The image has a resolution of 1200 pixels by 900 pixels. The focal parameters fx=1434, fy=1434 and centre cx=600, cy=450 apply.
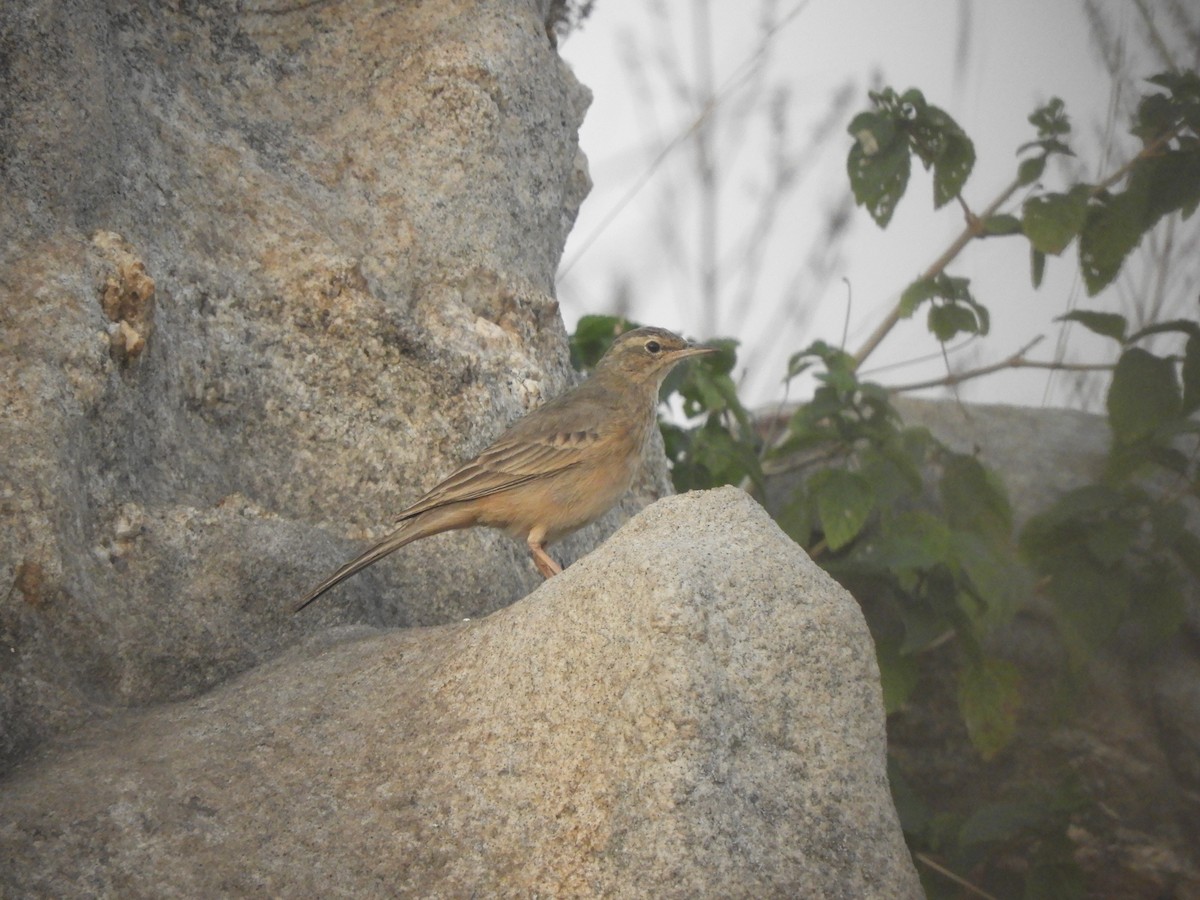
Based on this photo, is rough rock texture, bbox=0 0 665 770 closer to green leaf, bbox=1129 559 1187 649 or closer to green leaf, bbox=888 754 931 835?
green leaf, bbox=888 754 931 835

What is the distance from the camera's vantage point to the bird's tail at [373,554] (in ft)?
12.5

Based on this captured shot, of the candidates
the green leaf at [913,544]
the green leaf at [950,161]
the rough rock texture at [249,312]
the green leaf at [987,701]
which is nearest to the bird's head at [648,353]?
the rough rock texture at [249,312]

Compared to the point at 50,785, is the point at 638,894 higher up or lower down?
lower down

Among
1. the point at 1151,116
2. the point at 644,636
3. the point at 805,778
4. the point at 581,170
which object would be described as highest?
the point at 1151,116

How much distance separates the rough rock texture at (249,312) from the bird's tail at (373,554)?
0.13 metres

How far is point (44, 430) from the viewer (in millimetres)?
3205

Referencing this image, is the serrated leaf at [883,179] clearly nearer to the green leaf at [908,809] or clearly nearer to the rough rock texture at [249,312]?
the rough rock texture at [249,312]

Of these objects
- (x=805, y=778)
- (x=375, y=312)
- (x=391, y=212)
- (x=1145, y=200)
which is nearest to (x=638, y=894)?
(x=805, y=778)

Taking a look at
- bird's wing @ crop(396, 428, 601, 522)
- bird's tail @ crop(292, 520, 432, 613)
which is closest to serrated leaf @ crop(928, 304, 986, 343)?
bird's wing @ crop(396, 428, 601, 522)

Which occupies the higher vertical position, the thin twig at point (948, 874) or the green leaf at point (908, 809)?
the green leaf at point (908, 809)

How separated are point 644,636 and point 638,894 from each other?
54 cm

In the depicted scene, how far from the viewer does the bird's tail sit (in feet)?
12.5

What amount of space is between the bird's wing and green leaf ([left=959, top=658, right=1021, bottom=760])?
233 cm

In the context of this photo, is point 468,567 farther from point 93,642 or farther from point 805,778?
point 805,778
